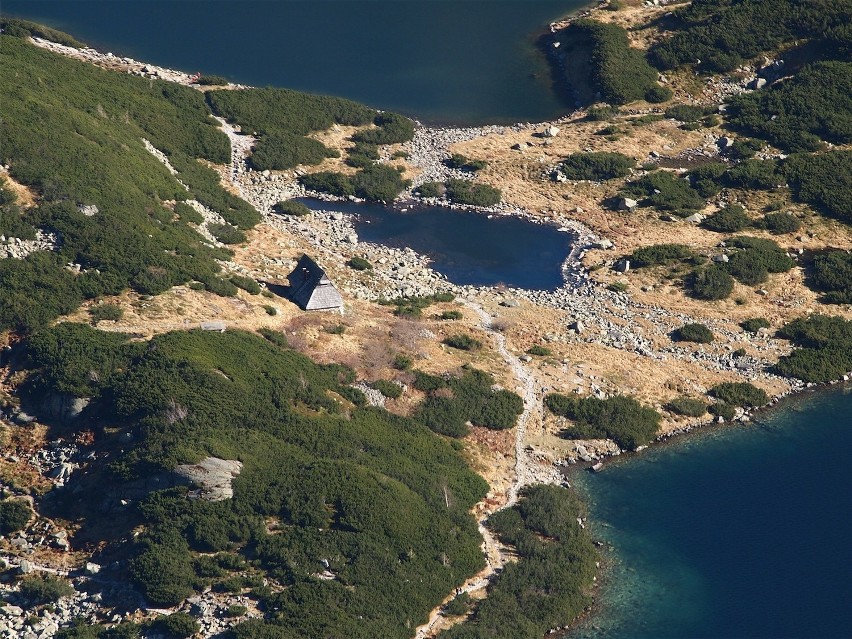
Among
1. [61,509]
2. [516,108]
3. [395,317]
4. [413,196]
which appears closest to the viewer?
[61,509]

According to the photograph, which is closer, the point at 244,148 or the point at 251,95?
the point at 244,148

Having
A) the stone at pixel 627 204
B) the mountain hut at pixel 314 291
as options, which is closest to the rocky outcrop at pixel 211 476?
the mountain hut at pixel 314 291

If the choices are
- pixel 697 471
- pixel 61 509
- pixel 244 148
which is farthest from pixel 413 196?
pixel 61 509

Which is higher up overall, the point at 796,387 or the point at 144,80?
the point at 144,80

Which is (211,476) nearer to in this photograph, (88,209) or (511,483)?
(511,483)

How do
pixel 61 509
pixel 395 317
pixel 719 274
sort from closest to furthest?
pixel 61 509, pixel 395 317, pixel 719 274

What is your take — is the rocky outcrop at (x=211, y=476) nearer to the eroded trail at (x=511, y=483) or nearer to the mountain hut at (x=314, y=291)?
the eroded trail at (x=511, y=483)

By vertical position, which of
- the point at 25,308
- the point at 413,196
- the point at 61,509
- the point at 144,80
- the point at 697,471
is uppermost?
the point at 144,80

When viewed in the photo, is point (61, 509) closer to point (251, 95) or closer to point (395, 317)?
point (395, 317)

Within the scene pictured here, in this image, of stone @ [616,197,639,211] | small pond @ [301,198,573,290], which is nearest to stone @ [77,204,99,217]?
small pond @ [301,198,573,290]
